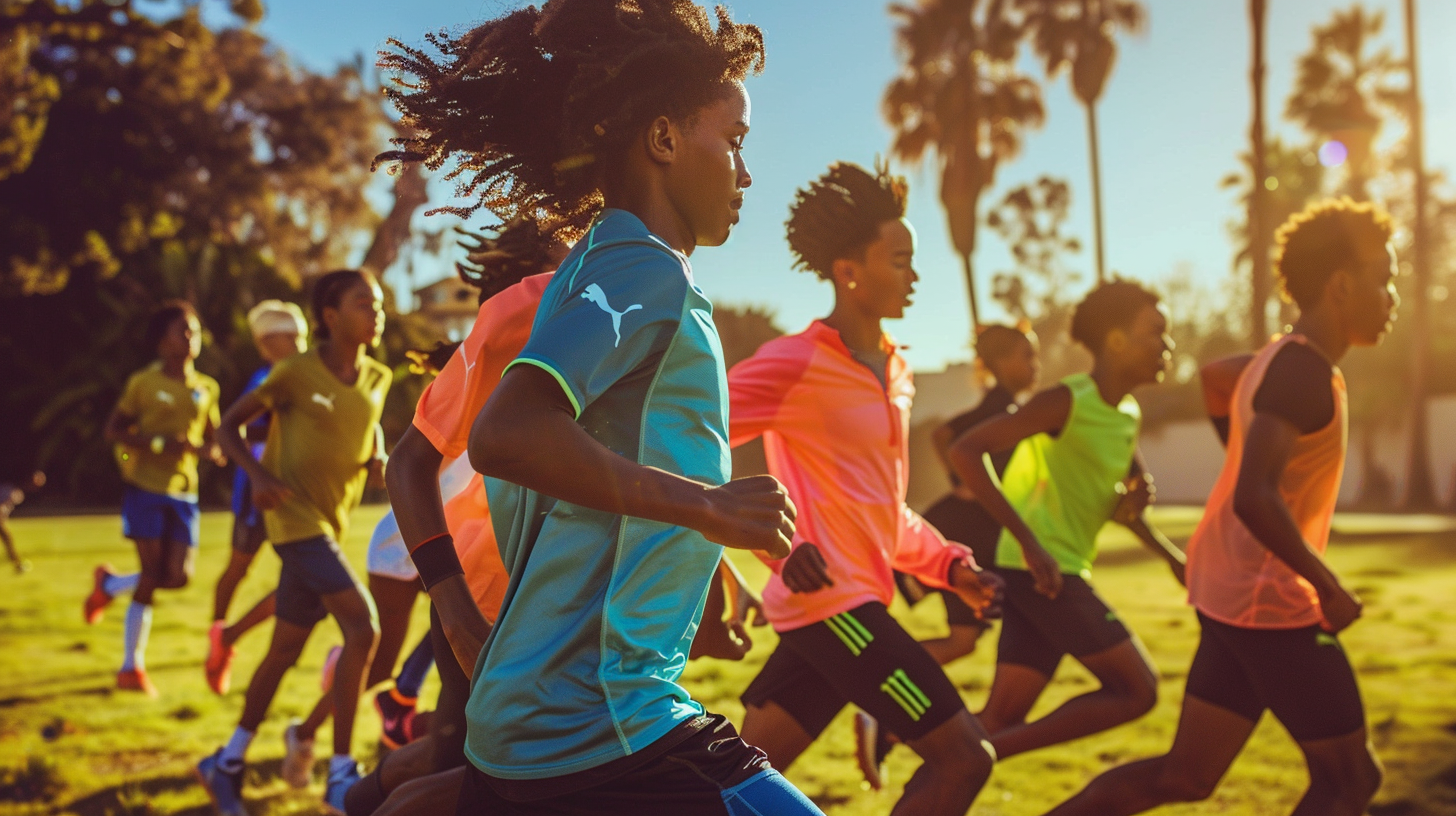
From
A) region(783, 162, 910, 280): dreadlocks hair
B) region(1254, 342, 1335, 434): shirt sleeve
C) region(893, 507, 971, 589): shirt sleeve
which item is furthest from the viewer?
region(783, 162, 910, 280): dreadlocks hair

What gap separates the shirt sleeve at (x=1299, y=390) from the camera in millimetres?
3611

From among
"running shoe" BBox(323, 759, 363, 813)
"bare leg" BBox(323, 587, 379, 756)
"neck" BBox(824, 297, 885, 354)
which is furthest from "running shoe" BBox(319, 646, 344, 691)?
"neck" BBox(824, 297, 885, 354)

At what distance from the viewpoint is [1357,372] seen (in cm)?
3894

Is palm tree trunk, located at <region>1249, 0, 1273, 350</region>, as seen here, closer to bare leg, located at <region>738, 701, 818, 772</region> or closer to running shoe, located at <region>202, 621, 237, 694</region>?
running shoe, located at <region>202, 621, 237, 694</region>

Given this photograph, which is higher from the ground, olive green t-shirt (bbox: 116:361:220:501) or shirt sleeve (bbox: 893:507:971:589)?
olive green t-shirt (bbox: 116:361:220:501)

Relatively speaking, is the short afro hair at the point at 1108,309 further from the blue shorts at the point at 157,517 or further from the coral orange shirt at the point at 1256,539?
the blue shorts at the point at 157,517

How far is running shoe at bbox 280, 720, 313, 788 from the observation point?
5.56m

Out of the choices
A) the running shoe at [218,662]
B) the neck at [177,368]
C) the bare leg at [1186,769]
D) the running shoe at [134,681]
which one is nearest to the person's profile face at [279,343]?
the neck at [177,368]

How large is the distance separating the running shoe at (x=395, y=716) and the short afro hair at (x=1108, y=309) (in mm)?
3210

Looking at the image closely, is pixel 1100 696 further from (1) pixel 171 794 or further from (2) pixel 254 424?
(2) pixel 254 424

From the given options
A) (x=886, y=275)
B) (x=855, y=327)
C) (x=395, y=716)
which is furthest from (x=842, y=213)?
(x=395, y=716)

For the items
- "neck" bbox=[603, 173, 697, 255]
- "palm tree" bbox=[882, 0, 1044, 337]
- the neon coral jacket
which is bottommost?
the neon coral jacket

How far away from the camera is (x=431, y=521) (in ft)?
8.09

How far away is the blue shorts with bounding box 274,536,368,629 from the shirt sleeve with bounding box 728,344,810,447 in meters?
2.32
